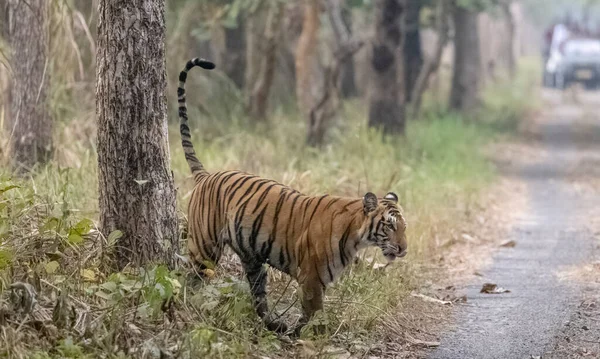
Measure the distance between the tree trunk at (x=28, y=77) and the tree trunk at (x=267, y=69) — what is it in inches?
252

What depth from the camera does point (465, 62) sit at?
22031 mm

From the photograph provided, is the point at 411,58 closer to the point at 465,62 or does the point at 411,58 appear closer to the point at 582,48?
the point at 465,62

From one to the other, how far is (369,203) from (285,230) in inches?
22.3

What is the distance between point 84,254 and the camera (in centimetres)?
611

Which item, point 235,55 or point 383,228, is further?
point 235,55

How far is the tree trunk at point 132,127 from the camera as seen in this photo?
20.1 feet

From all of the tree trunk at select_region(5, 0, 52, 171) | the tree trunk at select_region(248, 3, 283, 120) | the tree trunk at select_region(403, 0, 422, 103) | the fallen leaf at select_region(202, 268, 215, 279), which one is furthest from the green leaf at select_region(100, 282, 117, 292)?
the tree trunk at select_region(403, 0, 422, 103)

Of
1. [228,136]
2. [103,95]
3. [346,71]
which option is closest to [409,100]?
[346,71]

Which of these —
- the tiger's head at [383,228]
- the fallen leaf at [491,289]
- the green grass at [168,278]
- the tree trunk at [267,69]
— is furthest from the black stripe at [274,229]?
the tree trunk at [267,69]

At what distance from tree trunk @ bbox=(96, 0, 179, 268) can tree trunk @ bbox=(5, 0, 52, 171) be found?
3.14m

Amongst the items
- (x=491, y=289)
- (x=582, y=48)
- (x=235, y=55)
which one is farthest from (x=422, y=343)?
(x=582, y=48)

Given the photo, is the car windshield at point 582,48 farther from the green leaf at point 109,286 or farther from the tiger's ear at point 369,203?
the green leaf at point 109,286

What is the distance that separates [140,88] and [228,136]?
6770 millimetres

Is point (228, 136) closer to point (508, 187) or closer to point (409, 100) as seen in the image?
point (508, 187)
